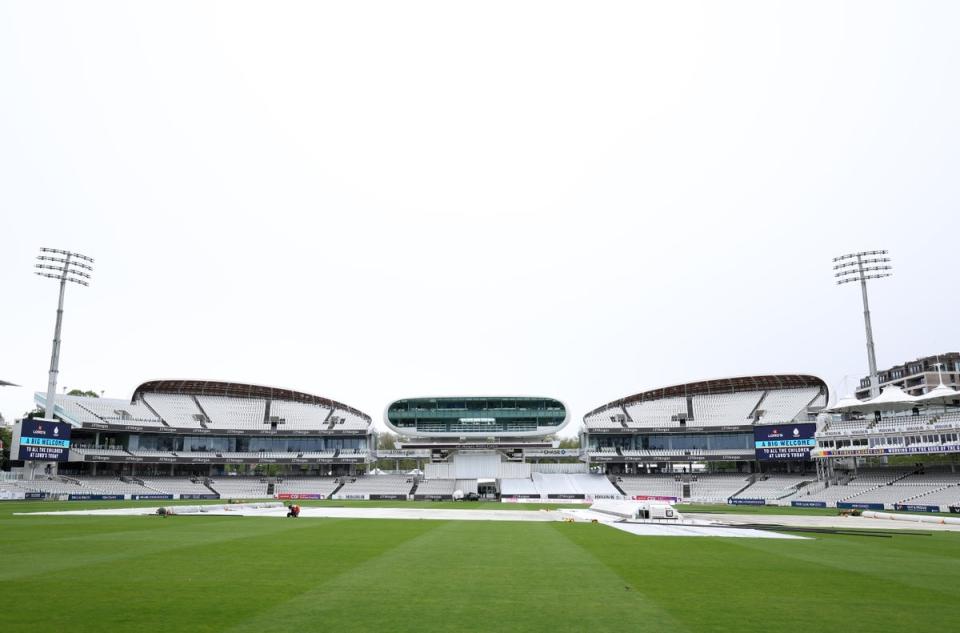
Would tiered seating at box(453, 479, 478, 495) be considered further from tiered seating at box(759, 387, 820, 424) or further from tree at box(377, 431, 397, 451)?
tree at box(377, 431, 397, 451)

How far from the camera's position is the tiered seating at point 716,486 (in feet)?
242

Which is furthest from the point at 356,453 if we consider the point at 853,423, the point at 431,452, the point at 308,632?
the point at 308,632

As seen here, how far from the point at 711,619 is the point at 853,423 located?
69.4 meters

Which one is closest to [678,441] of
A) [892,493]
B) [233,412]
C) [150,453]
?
[892,493]

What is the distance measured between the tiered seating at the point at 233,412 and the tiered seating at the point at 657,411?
182ft

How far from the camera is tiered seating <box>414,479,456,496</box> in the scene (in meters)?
80.1

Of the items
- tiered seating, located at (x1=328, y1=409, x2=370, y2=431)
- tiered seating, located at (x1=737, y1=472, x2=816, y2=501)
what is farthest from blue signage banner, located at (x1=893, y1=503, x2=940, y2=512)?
tiered seating, located at (x1=328, y1=409, x2=370, y2=431)

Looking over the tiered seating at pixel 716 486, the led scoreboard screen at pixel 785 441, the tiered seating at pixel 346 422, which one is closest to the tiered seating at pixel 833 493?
the led scoreboard screen at pixel 785 441

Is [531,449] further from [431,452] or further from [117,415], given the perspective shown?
[117,415]

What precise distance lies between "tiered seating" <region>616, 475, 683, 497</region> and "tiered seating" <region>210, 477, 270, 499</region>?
4474cm

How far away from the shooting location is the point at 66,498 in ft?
206

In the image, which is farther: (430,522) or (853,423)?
(853,423)

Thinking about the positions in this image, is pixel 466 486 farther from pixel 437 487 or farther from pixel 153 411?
pixel 153 411

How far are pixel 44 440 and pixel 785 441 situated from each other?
8187 cm
